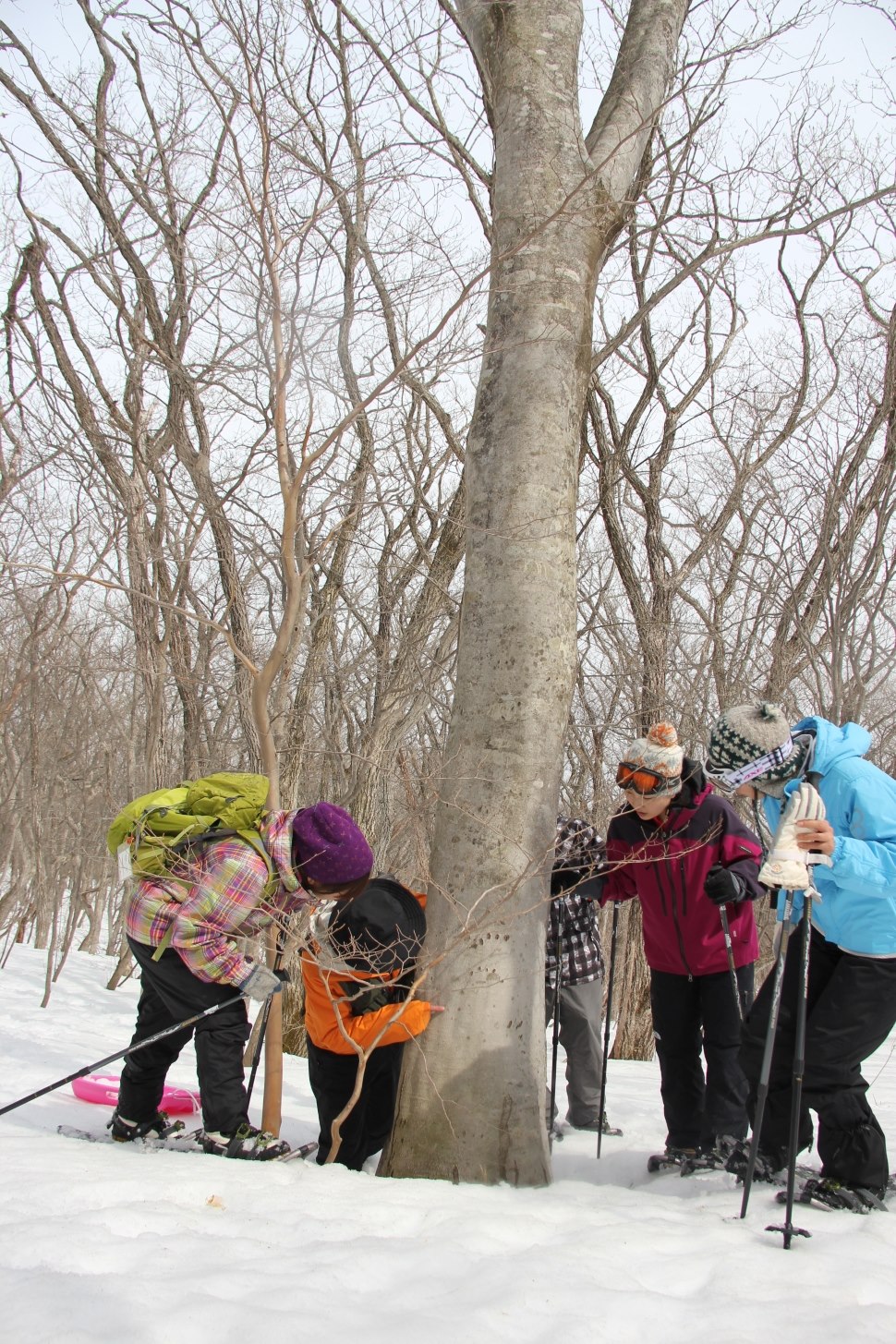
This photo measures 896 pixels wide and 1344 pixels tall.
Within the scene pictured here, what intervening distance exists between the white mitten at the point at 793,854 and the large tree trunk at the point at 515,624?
31.0 inches

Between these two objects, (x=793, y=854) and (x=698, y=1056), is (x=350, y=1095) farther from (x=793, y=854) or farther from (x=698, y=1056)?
(x=793, y=854)

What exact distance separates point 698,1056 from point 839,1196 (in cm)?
89

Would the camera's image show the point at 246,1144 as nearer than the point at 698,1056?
Yes

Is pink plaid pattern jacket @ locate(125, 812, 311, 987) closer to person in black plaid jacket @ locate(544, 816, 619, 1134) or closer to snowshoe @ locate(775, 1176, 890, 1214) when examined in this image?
A: person in black plaid jacket @ locate(544, 816, 619, 1134)

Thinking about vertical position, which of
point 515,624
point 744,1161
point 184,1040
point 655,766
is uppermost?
point 515,624

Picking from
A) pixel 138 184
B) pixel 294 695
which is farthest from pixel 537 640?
pixel 138 184

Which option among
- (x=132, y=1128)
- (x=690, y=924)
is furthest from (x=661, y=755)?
(x=132, y=1128)

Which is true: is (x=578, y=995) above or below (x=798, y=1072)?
below

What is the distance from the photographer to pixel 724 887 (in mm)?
3359

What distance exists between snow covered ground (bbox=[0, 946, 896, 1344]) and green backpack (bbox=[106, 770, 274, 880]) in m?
0.93

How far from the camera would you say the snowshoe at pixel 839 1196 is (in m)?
2.66

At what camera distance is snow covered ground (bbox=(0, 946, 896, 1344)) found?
170 centimetres

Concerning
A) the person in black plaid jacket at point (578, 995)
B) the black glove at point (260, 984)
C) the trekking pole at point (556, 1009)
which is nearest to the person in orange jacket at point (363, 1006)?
the black glove at point (260, 984)

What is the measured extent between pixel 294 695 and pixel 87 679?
783 cm
